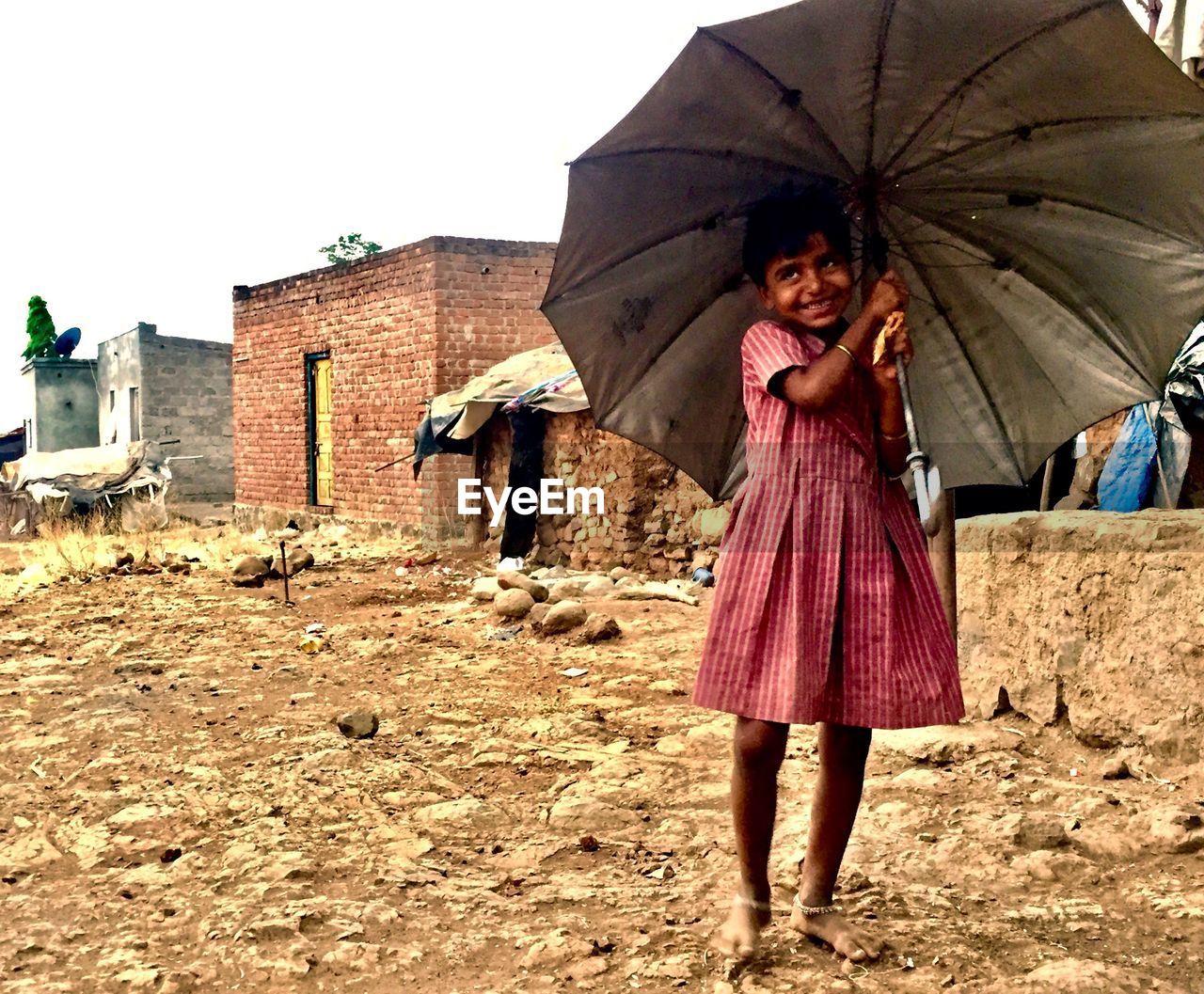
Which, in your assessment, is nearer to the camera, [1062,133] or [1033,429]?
[1062,133]

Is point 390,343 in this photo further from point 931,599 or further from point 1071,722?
point 931,599

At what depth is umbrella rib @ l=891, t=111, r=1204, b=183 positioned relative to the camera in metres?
2.00

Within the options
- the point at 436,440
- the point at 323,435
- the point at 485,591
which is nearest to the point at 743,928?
the point at 485,591

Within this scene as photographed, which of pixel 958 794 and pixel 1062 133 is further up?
pixel 1062 133

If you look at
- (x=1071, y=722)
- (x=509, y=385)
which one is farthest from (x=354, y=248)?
(x=1071, y=722)

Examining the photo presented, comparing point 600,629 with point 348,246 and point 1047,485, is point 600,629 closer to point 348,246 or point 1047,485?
point 1047,485

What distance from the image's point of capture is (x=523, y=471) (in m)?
10.2

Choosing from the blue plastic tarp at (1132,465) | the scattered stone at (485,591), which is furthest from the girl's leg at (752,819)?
the scattered stone at (485,591)

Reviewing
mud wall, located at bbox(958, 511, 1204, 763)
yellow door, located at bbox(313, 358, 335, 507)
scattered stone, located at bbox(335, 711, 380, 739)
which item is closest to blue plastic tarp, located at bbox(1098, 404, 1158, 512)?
mud wall, located at bbox(958, 511, 1204, 763)

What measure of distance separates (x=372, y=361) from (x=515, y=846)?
11.0 meters

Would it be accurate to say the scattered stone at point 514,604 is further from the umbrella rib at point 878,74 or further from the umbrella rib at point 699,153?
the umbrella rib at point 878,74

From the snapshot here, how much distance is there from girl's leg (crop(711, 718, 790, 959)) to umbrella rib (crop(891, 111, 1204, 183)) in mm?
1222

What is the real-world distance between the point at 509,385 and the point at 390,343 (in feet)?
10.5

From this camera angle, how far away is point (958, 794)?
3.29 m
